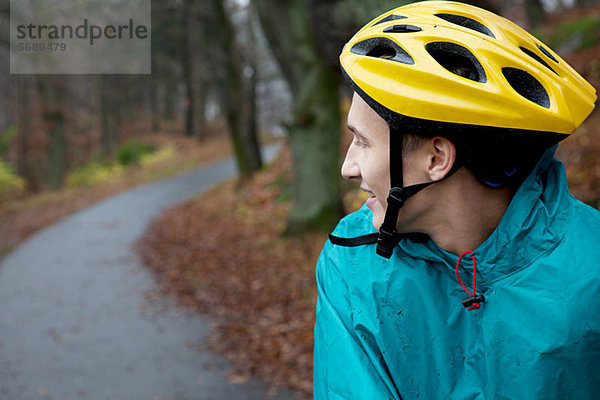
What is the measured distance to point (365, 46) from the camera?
5.98 feet

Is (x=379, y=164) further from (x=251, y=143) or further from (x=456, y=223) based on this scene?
(x=251, y=143)

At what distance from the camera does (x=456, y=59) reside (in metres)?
1.75

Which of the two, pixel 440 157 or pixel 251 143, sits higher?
pixel 440 157

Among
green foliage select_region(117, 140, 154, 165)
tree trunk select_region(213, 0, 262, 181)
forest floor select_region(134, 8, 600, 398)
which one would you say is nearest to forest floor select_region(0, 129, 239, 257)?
green foliage select_region(117, 140, 154, 165)

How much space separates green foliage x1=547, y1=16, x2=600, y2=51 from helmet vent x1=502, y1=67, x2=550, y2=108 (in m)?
12.3

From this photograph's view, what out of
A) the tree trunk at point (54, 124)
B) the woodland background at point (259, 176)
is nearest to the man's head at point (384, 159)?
the woodland background at point (259, 176)

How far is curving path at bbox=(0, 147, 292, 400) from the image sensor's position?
5809 mm

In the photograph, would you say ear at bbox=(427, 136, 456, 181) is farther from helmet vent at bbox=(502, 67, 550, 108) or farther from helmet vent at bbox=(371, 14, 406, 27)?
helmet vent at bbox=(371, 14, 406, 27)

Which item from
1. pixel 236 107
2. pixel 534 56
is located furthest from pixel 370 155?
pixel 236 107

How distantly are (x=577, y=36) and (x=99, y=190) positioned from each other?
19691 millimetres

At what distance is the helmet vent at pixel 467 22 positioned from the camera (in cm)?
179

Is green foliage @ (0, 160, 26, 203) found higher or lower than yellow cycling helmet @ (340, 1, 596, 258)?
lower

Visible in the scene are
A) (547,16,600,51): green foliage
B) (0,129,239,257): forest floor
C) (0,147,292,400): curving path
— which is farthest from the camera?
(0,129,239,257): forest floor

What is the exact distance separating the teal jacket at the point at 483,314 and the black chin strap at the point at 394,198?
8cm
